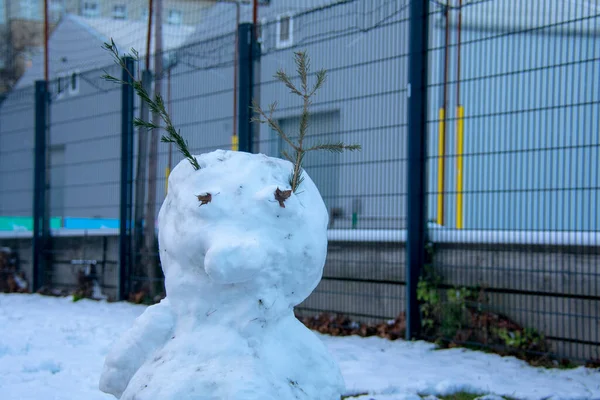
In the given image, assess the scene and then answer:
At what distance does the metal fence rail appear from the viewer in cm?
488

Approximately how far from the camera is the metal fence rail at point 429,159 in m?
4.88

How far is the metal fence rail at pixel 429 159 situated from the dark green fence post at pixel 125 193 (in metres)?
0.02

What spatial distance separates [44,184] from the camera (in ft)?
29.1

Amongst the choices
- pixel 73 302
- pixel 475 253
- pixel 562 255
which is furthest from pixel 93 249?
pixel 562 255

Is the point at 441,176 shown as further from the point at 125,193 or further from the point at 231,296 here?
the point at 125,193

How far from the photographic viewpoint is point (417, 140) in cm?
554

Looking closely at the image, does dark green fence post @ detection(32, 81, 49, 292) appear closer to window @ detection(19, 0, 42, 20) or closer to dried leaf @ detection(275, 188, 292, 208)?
dried leaf @ detection(275, 188, 292, 208)

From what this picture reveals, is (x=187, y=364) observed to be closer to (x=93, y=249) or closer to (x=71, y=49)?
(x=93, y=249)

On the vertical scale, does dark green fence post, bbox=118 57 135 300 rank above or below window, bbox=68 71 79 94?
below

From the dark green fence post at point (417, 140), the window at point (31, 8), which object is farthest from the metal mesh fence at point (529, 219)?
the window at point (31, 8)

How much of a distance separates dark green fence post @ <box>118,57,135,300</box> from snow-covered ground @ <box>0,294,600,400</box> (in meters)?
1.43

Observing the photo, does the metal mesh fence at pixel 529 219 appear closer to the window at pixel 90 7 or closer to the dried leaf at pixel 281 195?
the dried leaf at pixel 281 195

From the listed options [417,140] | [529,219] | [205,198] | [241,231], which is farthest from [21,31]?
[241,231]

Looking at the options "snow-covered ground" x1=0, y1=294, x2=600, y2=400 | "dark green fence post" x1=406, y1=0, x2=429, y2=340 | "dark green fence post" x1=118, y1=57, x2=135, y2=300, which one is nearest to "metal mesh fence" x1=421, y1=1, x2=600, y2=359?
"dark green fence post" x1=406, y1=0, x2=429, y2=340
